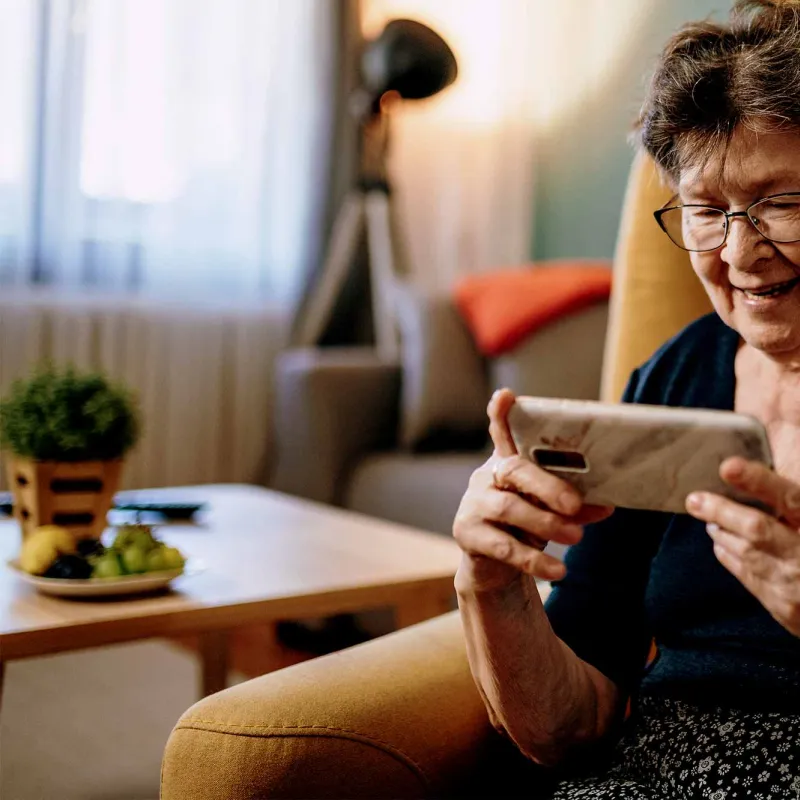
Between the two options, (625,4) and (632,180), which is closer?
(632,180)

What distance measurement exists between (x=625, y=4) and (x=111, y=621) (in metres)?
2.73

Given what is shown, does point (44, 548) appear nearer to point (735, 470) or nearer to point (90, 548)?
point (90, 548)

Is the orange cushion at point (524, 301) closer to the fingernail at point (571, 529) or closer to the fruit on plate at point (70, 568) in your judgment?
the fruit on plate at point (70, 568)

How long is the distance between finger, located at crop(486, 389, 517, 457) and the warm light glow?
2815 mm

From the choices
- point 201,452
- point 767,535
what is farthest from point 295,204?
point 767,535

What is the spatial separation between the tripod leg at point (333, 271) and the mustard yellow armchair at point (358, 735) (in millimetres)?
2226

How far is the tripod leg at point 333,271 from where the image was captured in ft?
10.4

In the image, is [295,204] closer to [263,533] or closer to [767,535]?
[263,533]

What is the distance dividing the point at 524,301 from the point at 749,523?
6.64 ft

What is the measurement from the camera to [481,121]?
347 centimetres

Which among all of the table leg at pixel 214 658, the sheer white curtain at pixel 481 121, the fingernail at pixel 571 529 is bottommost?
the table leg at pixel 214 658

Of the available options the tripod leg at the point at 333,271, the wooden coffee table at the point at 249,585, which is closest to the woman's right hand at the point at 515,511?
the wooden coffee table at the point at 249,585

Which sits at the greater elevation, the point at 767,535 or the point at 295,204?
the point at 295,204

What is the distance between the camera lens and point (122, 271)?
2.88m
